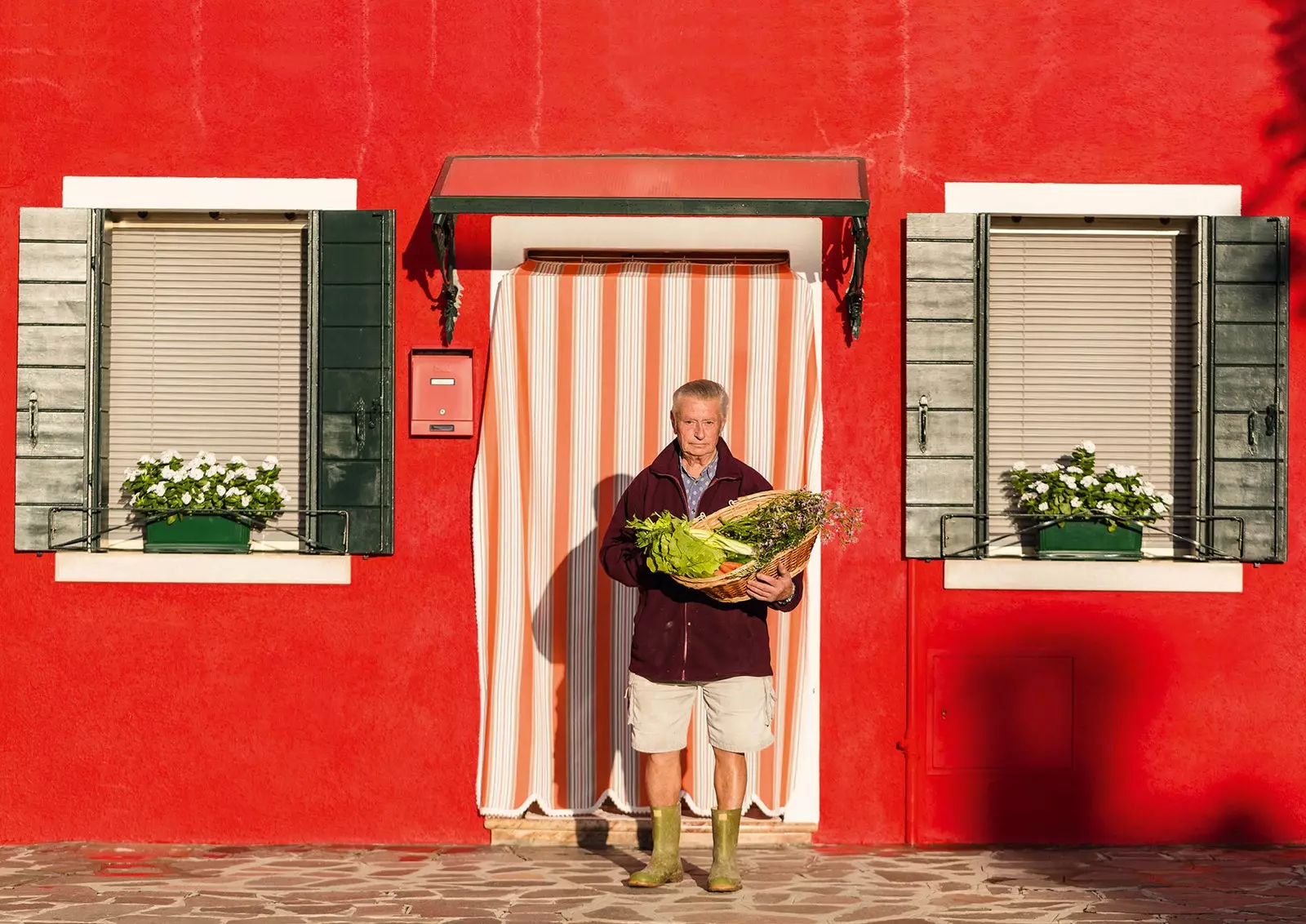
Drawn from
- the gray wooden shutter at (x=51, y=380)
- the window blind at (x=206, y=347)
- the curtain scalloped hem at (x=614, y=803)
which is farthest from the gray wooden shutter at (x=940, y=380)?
the gray wooden shutter at (x=51, y=380)

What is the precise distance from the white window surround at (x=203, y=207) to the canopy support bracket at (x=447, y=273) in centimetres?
50

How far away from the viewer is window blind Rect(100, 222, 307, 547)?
728 cm

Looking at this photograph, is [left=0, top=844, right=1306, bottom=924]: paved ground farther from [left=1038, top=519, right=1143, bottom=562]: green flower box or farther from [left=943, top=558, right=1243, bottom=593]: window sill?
[left=1038, top=519, right=1143, bottom=562]: green flower box

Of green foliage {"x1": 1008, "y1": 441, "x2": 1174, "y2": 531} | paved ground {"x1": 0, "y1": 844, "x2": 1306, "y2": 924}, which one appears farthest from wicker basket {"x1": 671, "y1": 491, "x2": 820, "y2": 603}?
green foliage {"x1": 1008, "y1": 441, "x2": 1174, "y2": 531}

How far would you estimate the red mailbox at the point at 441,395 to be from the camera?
7.14 metres

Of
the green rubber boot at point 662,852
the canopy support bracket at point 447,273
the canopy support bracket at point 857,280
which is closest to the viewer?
the green rubber boot at point 662,852

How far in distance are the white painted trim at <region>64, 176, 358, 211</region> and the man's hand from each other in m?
2.68

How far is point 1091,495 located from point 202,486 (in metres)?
3.86

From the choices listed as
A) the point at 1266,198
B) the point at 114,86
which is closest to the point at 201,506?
the point at 114,86

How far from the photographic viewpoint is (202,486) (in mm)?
7074

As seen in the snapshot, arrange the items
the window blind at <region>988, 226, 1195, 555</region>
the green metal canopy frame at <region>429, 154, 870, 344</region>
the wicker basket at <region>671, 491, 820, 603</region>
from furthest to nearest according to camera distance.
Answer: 1. the window blind at <region>988, 226, 1195, 555</region>
2. the green metal canopy frame at <region>429, 154, 870, 344</region>
3. the wicker basket at <region>671, 491, 820, 603</region>

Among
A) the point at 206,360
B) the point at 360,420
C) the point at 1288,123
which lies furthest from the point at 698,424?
the point at 1288,123

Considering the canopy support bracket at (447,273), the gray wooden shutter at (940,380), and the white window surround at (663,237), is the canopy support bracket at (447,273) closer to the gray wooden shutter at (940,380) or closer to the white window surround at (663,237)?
the white window surround at (663,237)

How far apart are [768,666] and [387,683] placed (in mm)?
1930
